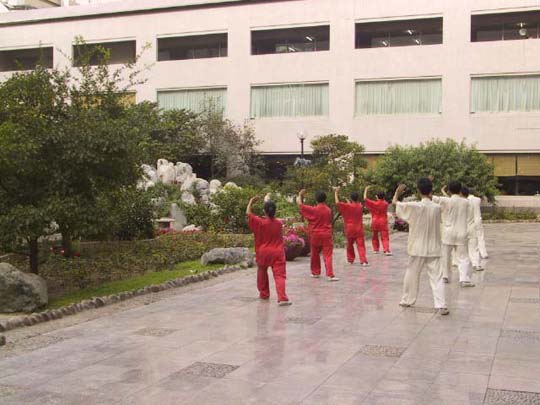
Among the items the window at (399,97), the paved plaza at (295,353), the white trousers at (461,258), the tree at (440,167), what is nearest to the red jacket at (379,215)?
the white trousers at (461,258)

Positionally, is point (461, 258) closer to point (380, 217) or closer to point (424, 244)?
point (424, 244)

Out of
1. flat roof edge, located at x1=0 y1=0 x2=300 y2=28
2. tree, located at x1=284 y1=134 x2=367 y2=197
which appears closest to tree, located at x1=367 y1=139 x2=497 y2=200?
tree, located at x1=284 y1=134 x2=367 y2=197

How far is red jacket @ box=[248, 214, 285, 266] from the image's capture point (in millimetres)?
9398

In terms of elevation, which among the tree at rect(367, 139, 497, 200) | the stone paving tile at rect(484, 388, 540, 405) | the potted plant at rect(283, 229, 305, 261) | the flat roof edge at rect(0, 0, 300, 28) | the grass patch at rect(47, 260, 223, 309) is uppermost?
the flat roof edge at rect(0, 0, 300, 28)

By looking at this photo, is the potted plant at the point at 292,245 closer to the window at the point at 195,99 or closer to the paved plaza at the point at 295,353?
the paved plaza at the point at 295,353

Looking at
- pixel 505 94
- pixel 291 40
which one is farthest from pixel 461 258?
pixel 291 40

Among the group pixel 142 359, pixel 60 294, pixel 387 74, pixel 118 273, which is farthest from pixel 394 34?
pixel 142 359

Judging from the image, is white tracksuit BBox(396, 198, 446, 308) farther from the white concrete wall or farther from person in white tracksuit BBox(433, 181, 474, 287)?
the white concrete wall

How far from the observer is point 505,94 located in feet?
104

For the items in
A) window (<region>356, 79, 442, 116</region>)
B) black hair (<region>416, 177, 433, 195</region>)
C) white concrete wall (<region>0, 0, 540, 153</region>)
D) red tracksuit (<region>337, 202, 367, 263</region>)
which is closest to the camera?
black hair (<region>416, 177, 433, 195</region>)

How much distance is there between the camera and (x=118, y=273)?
493 inches

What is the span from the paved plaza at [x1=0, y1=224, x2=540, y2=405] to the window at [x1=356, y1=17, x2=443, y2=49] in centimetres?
2536

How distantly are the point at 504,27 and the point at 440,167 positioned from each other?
8.70m

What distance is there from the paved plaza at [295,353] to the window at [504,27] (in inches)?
992
